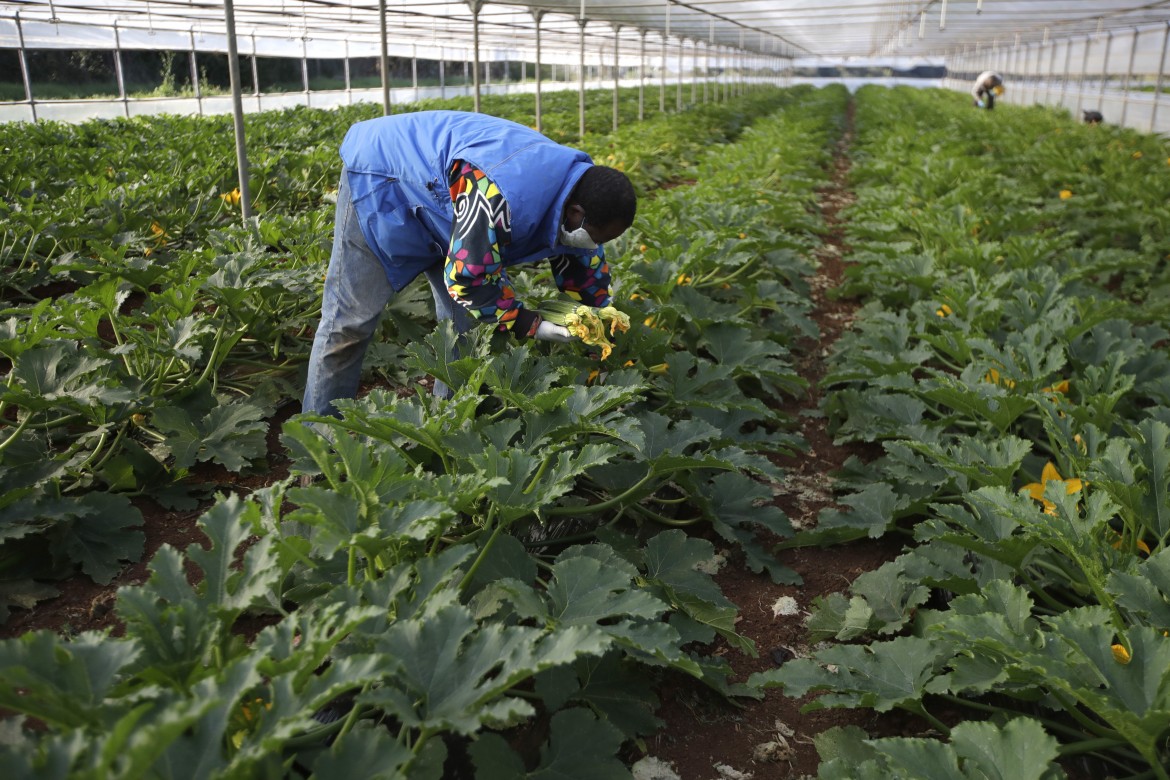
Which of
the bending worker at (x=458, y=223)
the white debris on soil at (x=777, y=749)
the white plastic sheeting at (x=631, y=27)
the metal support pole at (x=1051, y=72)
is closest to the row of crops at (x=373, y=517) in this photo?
the white debris on soil at (x=777, y=749)

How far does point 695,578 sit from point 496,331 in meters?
1.30

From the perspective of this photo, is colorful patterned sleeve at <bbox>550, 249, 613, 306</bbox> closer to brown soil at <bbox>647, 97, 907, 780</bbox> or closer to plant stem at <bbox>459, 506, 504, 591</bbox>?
brown soil at <bbox>647, 97, 907, 780</bbox>

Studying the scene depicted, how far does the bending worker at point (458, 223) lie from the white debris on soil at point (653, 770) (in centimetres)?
150

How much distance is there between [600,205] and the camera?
308 centimetres

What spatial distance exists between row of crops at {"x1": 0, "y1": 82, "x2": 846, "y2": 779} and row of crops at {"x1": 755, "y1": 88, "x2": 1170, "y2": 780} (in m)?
0.41

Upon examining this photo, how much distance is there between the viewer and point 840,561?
3311 mm

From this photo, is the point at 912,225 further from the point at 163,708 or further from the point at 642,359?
the point at 163,708

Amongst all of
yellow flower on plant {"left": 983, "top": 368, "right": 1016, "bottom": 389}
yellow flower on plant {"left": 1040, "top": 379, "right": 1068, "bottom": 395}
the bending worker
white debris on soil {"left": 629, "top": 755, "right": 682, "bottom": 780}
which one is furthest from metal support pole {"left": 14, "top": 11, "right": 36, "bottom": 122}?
white debris on soil {"left": 629, "top": 755, "right": 682, "bottom": 780}

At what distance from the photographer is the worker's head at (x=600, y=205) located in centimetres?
307

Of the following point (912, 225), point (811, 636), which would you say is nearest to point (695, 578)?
point (811, 636)

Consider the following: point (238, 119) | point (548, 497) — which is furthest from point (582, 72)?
point (548, 497)

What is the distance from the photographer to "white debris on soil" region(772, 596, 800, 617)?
119 inches

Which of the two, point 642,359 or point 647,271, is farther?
point 647,271

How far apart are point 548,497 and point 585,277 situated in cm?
174
